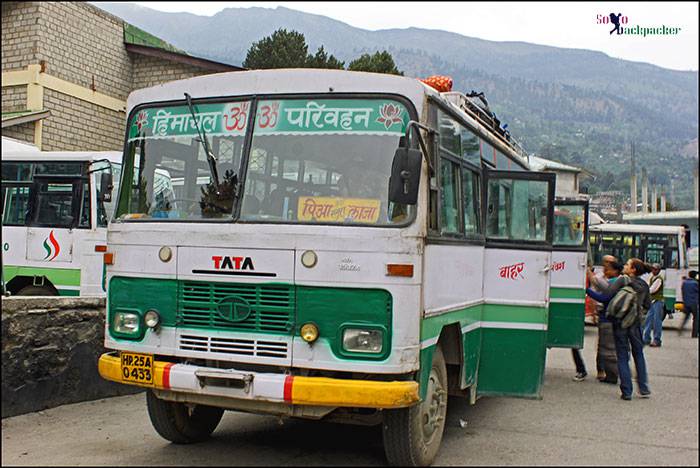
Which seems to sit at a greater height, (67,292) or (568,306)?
(568,306)

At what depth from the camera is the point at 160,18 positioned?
34688 millimetres

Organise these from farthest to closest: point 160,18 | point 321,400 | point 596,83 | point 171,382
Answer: point 596,83, point 160,18, point 171,382, point 321,400

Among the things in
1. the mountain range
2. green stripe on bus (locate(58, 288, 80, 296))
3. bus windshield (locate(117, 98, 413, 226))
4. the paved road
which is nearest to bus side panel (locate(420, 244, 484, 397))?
bus windshield (locate(117, 98, 413, 226))

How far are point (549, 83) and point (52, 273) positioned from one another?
458 feet

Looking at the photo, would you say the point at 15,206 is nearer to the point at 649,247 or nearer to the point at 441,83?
the point at 441,83

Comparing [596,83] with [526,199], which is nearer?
[526,199]

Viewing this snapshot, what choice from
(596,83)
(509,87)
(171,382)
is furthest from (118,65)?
(509,87)

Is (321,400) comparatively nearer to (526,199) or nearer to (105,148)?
(526,199)

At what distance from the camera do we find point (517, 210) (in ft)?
24.1

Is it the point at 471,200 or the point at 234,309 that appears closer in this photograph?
the point at 234,309

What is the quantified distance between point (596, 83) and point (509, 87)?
849 inches

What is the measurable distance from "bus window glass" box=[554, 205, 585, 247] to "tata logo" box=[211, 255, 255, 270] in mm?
6298

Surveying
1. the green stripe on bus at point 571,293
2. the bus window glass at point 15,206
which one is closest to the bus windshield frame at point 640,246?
the green stripe on bus at point 571,293

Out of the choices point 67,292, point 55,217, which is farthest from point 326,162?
point 55,217
